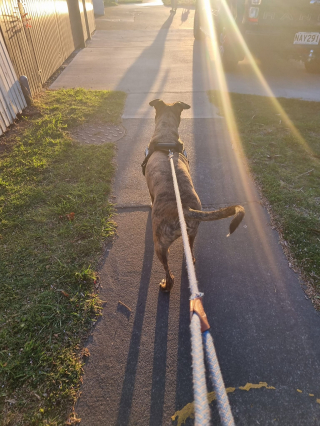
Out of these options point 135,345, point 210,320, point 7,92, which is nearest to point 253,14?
point 7,92

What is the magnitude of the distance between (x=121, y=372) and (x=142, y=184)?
2.90m

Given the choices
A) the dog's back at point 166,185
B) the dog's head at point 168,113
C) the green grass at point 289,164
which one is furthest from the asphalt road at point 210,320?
the dog's head at point 168,113

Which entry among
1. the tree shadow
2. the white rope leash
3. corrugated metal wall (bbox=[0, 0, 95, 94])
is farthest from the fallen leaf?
corrugated metal wall (bbox=[0, 0, 95, 94])

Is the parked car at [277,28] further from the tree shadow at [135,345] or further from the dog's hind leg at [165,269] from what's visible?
the dog's hind leg at [165,269]

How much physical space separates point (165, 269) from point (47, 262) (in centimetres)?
149

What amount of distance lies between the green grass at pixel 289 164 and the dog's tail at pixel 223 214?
62.2 inches

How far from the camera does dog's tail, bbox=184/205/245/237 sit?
200 centimetres

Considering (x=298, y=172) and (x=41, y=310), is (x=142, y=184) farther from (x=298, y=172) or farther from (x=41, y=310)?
(x=298, y=172)

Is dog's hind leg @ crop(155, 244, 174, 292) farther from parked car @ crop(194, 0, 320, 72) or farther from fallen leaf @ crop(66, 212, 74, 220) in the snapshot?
parked car @ crop(194, 0, 320, 72)

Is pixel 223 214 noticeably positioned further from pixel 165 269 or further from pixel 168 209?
pixel 165 269

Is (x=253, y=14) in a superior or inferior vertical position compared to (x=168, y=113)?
superior

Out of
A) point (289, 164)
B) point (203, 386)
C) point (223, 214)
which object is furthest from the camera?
point (289, 164)

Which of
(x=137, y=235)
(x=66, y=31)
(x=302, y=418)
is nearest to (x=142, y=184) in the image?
(x=137, y=235)

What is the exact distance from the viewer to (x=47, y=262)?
3.11 meters
